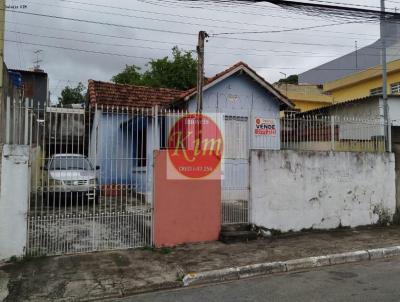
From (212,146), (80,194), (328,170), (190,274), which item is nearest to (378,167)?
(328,170)

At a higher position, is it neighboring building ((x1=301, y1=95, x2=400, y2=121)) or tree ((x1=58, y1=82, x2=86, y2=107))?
tree ((x1=58, y1=82, x2=86, y2=107))

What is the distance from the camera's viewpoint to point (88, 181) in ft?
24.7

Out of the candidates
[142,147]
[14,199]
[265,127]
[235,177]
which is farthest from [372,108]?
[14,199]

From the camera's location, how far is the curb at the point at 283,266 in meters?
6.16

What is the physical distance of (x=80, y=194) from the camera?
294 inches

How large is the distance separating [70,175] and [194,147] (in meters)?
2.72

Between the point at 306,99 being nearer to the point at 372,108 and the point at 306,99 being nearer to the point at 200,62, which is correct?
the point at 372,108

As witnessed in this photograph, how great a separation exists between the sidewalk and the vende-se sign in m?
2.47

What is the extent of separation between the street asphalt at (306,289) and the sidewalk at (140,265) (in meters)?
0.50

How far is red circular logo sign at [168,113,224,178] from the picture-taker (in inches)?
317

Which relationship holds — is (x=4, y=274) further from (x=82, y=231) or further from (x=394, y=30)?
(x=394, y=30)

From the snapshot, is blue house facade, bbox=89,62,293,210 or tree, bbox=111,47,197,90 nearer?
blue house facade, bbox=89,62,293,210

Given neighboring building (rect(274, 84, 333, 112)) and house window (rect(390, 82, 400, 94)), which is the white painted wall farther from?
neighboring building (rect(274, 84, 333, 112))

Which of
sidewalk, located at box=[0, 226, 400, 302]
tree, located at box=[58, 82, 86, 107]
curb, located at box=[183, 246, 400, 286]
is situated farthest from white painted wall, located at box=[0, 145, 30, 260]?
tree, located at box=[58, 82, 86, 107]
